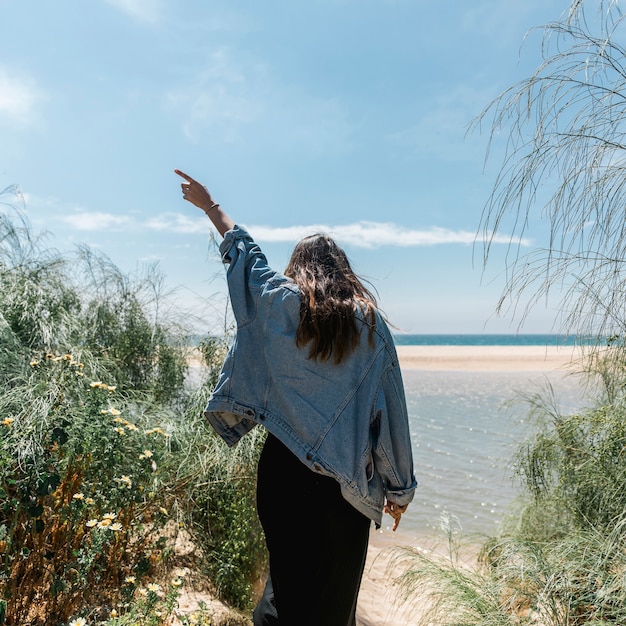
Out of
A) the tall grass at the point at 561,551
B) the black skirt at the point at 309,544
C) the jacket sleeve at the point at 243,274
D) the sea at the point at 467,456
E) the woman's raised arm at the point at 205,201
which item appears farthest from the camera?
the sea at the point at 467,456

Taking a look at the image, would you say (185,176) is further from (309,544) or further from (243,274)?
(309,544)

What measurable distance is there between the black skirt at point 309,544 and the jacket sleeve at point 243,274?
0.53 meters

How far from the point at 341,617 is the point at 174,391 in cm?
291

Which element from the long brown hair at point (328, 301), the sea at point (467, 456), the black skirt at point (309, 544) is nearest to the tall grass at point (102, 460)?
the black skirt at point (309, 544)

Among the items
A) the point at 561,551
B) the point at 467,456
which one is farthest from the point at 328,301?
the point at 467,456

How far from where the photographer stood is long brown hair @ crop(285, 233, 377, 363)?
188 centimetres

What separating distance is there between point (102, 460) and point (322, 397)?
3.51 feet

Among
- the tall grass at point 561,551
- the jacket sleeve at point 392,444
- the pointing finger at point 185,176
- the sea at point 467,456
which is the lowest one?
the sea at point 467,456

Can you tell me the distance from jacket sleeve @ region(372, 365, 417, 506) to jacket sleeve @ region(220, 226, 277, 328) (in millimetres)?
560

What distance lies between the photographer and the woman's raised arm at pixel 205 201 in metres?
2.20

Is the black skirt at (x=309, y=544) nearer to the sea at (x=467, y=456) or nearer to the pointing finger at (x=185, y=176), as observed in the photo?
the pointing finger at (x=185, y=176)

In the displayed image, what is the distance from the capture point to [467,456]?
28.8ft

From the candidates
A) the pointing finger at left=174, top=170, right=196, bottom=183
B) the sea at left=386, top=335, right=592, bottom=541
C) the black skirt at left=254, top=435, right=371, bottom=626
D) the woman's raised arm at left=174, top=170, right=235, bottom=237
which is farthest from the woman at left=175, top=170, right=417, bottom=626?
the sea at left=386, top=335, right=592, bottom=541

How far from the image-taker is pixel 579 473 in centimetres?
341
